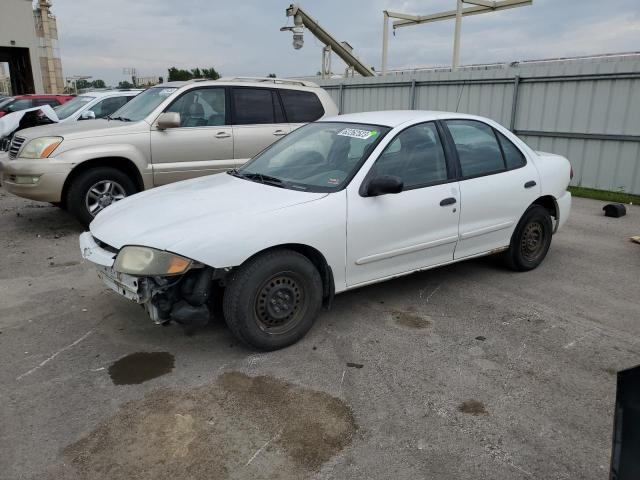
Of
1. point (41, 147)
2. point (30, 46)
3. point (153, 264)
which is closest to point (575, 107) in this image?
point (41, 147)

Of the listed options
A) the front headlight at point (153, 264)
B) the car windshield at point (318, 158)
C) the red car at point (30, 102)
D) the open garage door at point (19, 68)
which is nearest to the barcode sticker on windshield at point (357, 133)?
the car windshield at point (318, 158)

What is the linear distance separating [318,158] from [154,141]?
3.37m

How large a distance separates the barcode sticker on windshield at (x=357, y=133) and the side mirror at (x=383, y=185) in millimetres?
541

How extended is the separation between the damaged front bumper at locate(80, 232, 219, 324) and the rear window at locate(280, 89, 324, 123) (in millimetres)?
5159

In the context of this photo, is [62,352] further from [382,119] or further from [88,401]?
[382,119]

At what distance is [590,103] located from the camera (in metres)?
9.88

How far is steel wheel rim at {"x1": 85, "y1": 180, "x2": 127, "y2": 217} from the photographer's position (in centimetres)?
664

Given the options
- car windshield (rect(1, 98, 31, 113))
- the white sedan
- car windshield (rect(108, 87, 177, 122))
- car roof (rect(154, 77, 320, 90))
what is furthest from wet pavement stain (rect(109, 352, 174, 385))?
car windshield (rect(1, 98, 31, 113))

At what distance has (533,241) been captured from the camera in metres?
5.37

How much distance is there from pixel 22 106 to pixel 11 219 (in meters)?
8.17

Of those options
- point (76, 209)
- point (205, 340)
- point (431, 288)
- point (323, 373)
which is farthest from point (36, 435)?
point (76, 209)

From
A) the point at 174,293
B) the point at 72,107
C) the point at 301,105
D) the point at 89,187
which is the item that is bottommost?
the point at 174,293

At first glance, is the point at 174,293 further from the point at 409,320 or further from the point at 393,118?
the point at 393,118

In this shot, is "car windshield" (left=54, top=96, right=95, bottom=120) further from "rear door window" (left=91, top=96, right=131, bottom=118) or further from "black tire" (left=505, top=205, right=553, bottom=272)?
"black tire" (left=505, top=205, right=553, bottom=272)
